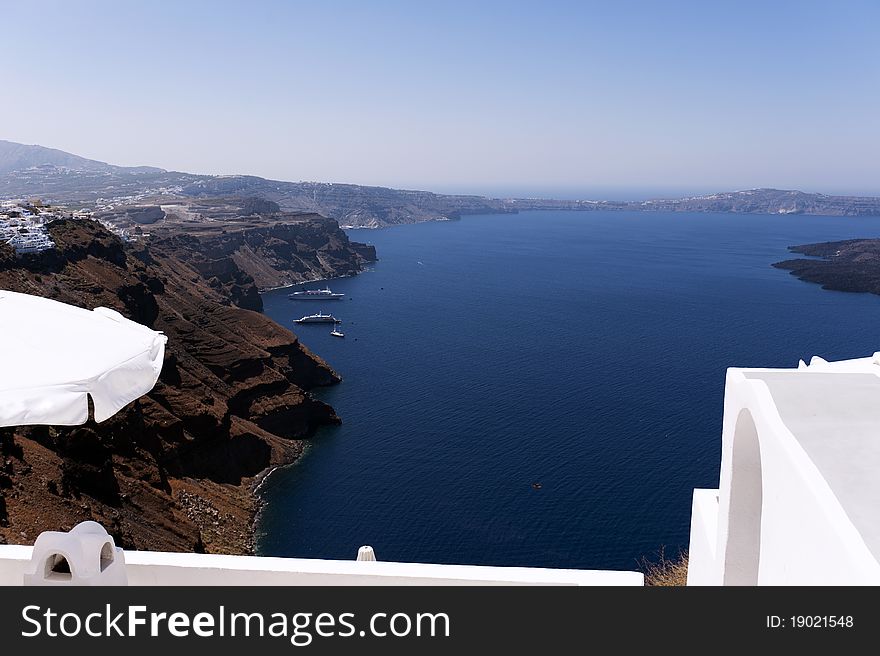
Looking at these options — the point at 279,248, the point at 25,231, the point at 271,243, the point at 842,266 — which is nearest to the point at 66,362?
the point at 25,231

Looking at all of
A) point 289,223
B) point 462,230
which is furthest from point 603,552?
point 462,230

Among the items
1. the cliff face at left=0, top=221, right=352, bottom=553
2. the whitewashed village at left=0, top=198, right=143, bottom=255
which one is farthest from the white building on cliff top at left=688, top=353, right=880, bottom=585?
the whitewashed village at left=0, top=198, right=143, bottom=255

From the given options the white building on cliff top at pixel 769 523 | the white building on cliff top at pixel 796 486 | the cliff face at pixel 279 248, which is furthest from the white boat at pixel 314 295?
the white building on cliff top at pixel 769 523

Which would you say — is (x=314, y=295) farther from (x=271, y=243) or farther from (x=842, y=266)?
(x=842, y=266)

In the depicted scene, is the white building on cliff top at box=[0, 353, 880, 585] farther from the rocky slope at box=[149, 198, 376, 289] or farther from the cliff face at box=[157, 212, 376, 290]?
the cliff face at box=[157, 212, 376, 290]

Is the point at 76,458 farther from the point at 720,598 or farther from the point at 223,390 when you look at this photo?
the point at 720,598
